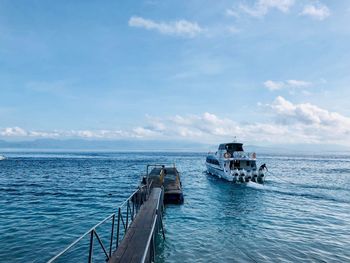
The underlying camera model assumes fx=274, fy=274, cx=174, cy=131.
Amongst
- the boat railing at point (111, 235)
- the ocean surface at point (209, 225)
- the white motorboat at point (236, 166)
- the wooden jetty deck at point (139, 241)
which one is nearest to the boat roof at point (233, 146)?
the white motorboat at point (236, 166)

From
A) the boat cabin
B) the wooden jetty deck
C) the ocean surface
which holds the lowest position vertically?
the ocean surface

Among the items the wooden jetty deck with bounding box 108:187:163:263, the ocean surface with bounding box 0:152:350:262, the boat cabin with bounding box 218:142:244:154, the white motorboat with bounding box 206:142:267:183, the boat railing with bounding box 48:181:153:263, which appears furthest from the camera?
the boat cabin with bounding box 218:142:244:154

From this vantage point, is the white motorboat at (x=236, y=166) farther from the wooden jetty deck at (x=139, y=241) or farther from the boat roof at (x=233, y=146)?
the wooden jetty deck at (x=139, y=241)

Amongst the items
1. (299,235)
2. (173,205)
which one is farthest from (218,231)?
(173,205)

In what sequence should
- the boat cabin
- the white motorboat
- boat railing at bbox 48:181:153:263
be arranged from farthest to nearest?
the boat cabin
the white motorboat
boat railing at bbox 48:181:153:263

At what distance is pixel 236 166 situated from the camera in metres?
47.8

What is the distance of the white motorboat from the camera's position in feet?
144

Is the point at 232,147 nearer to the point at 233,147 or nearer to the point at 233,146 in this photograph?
the point at 233,147

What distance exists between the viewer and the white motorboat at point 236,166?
43759 mm

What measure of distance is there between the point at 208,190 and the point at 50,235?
2428 cm

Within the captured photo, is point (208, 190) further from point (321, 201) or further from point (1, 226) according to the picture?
point (1, 226)

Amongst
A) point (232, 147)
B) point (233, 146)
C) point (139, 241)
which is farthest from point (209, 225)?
point (233, 146)

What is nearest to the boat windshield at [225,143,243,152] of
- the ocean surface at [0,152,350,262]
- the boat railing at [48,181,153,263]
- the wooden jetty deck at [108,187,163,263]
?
the ocean surface at [0,152,350,262]

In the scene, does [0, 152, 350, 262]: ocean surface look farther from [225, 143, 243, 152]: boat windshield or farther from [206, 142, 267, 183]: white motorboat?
[225, 143, 243, 152]: boat windshield
